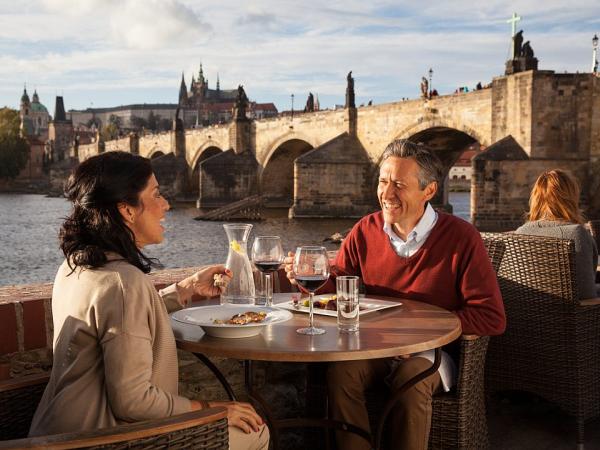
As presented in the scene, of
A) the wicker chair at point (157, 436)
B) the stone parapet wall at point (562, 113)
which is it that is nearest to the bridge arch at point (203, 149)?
the stone parapet wall at point (562, 113)

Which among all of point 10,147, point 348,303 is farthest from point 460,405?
point 10,147

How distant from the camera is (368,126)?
2712cm

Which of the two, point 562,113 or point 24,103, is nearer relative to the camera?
point 562,113

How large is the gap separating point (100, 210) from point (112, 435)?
0.59m

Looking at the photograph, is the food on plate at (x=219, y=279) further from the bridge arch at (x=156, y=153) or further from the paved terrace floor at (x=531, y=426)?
the bridge arch at (x=156, y=153)

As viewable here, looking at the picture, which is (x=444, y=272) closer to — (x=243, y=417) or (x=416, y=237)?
(x=416, y=237)

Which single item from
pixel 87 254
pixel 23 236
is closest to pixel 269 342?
pixel 87 254

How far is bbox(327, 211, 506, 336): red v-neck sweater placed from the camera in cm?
236

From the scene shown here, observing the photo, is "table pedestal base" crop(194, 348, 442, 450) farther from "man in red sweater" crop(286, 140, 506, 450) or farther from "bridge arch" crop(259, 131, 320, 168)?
"bridge arch" crop(259, 131, 320, 168)

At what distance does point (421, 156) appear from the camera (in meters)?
2.57

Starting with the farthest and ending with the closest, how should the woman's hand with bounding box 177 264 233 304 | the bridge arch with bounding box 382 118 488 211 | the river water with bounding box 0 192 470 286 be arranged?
the bridge arch with bounding box 382 118 488 211 < the river water with bounding box 0 192 470 286 < the woman's hand with bounding box 177 264 233 304

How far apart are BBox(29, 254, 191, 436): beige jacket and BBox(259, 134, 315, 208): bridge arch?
31.5m

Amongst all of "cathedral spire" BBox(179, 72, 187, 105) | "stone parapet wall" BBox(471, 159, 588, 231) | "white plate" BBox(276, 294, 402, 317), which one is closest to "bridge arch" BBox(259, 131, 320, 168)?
"stone parapet wall" BBox(471, 159, 588, 231)

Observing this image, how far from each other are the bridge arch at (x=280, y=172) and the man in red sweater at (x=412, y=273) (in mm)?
30607
